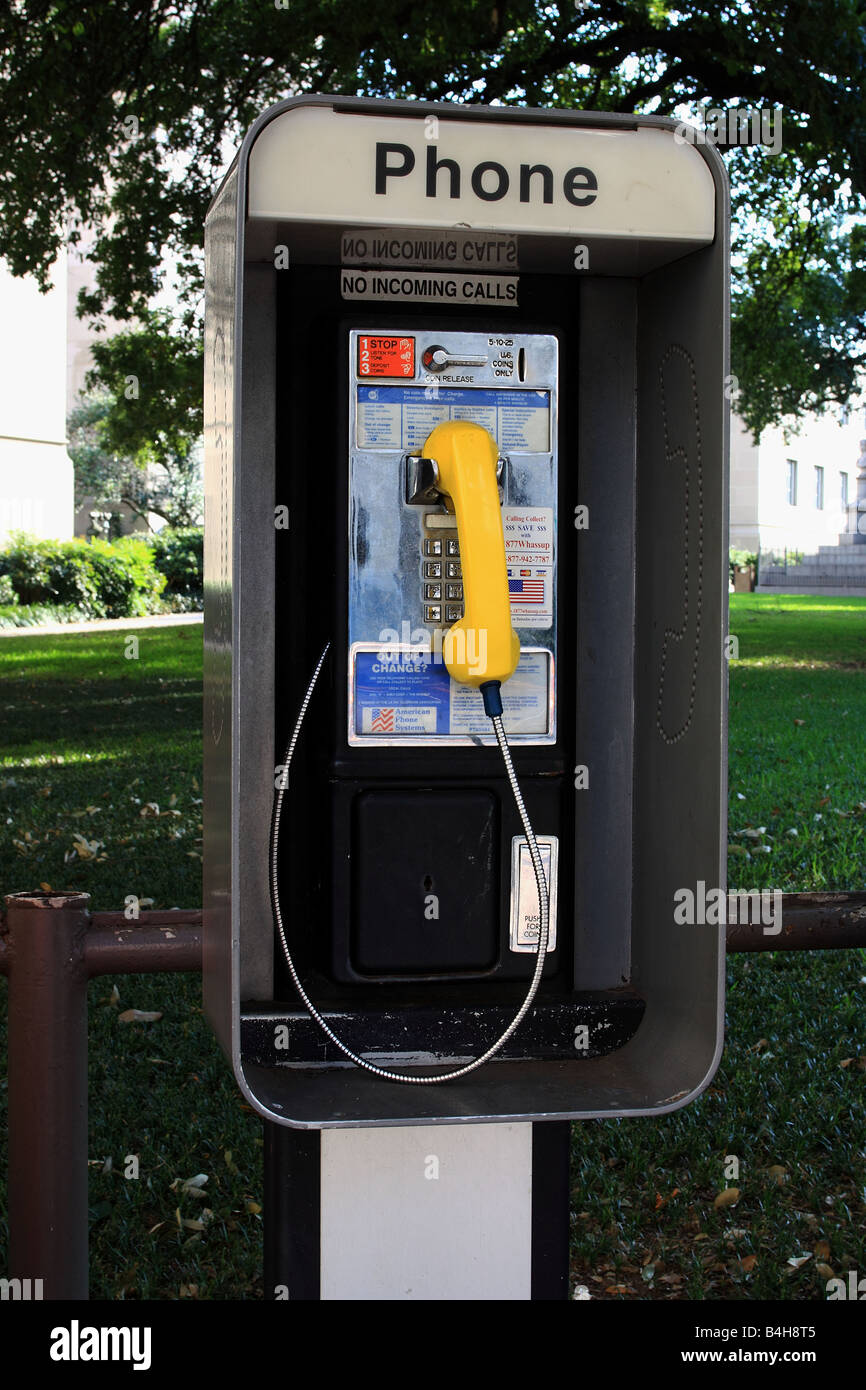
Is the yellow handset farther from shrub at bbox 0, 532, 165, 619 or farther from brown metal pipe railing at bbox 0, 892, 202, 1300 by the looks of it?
shrub at bbox 0, 532, 165, 619

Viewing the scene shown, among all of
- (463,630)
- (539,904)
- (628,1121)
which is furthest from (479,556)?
(628,1121)

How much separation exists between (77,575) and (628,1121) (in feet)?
56.0

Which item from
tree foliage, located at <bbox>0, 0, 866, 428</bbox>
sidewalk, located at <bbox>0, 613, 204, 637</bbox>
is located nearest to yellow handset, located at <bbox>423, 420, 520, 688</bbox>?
tree foliage, located at <bbox>0, 0, 866, 428</bbox>

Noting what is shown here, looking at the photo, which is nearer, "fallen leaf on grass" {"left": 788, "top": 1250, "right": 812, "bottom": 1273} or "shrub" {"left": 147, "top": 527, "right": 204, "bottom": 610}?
"fallen leaf on grass" {"left": 788, "top": 1250, "right": 812, "bottom": 1273}

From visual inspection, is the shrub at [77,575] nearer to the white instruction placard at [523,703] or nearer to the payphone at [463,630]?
the payphone at [463,630]

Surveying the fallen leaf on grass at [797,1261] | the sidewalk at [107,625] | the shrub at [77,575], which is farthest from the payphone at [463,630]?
the shrub at [77,575]

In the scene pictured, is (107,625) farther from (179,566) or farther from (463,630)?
(463,630)

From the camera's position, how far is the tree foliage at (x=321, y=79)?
8242mm

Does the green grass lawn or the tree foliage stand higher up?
the tree foliage

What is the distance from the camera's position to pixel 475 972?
237cm

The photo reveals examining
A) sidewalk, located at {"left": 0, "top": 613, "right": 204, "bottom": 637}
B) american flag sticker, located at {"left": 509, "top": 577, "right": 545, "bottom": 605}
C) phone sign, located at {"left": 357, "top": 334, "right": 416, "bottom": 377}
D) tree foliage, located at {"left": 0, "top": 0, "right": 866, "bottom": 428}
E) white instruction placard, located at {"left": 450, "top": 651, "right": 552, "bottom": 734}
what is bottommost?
sidewalk, located at {"left": 0, "top": 613, "right": 204, "bottom": 637}

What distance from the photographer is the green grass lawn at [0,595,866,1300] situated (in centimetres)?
314

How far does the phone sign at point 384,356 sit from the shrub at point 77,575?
18064 mm

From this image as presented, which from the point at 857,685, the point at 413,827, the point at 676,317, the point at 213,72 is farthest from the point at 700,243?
the point at 857,685
